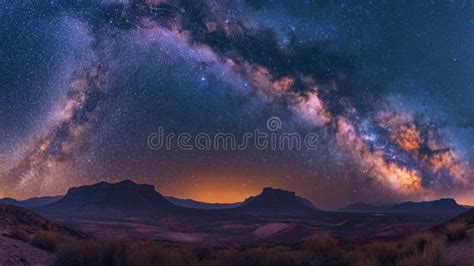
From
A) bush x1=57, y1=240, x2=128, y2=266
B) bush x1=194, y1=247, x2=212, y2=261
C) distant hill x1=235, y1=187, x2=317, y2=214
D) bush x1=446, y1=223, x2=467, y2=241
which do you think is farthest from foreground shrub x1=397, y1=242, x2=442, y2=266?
distant hill x1=235, y1=187, x2=317, y2=214

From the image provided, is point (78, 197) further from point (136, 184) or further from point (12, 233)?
point (12, 233)

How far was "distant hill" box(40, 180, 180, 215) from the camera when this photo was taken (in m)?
131

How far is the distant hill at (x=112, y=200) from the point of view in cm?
13125

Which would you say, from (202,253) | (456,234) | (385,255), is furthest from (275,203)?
(385,255)

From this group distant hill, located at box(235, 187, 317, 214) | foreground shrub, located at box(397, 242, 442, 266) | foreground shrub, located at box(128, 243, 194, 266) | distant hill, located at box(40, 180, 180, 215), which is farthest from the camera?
distant hill, located at box(235, 187, 317, 214)

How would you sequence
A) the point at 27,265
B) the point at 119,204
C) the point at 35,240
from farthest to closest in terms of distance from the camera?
the point at 119,204 → the point at 35,240 → the point at 27,265

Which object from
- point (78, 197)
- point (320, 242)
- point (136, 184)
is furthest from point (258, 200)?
point (320, 242)

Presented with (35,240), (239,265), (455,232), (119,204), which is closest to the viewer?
(239,265)

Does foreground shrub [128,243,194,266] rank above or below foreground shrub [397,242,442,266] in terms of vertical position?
below

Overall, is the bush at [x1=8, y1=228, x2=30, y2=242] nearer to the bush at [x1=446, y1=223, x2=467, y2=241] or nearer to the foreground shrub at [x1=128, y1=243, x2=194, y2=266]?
the foreground shrub at [x1=128, y1=243, x2=194, y2=266]

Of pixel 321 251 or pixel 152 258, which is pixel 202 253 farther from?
pixel 321 251

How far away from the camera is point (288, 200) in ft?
593

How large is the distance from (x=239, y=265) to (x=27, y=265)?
639 cm

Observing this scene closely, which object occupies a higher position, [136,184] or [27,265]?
[136,184]
